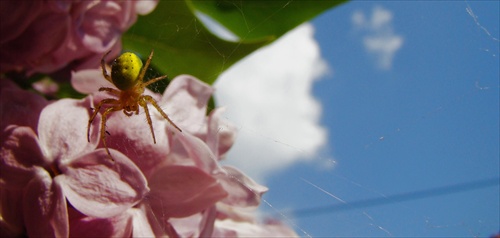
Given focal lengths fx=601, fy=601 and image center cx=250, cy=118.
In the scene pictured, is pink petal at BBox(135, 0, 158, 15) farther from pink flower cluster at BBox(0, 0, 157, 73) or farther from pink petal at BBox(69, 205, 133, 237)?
pink petal at BBox(69, 205, 133, 237)

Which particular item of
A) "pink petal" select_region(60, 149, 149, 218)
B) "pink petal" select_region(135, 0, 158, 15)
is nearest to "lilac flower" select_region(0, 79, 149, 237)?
"pink petal" select_region(60, 149, 149, 218)

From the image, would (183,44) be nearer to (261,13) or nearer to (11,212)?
(261,13)

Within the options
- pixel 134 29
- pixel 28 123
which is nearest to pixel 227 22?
pixel 134 29

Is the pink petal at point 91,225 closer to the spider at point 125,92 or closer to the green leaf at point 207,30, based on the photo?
the spider at point 125,92

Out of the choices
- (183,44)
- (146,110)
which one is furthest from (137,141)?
(183,44)

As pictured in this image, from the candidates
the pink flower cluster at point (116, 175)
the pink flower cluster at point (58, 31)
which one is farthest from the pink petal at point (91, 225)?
the pink flower cluster at point (58, 31)

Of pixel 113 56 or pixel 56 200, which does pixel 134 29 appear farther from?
pixel 56 200
